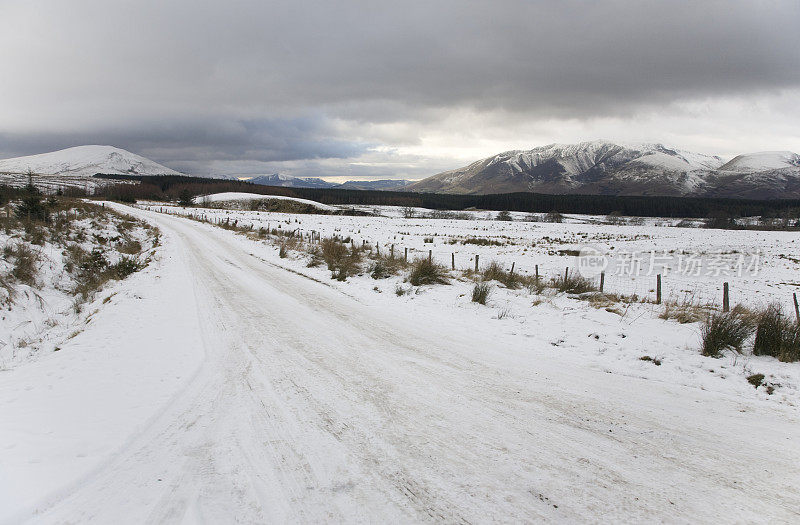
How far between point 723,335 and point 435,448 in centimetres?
575

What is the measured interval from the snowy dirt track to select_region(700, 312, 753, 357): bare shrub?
1.64 metres

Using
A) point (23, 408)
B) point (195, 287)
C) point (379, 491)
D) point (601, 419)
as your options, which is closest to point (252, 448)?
point (379, 491)

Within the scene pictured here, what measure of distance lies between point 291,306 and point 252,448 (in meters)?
5.62

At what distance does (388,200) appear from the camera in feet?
597

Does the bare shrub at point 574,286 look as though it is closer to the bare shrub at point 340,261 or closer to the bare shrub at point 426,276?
the bare shrub at point 426,276

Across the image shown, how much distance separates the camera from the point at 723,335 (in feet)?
19.6

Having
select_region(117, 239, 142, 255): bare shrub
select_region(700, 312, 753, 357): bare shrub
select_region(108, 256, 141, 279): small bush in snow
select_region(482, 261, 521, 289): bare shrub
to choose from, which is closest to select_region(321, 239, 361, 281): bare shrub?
select_region(482, 261, 521, 289): bare shrub

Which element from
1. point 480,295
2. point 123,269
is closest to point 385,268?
point 480,295

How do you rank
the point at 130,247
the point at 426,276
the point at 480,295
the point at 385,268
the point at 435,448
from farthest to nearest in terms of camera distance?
the point at 130,247 → the point at 385,268 → the point at 426,276 → the point at 480,295 → the point at 435,448

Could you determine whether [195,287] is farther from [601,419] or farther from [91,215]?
[91,215]

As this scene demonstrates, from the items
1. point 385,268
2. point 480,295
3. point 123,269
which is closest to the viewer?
point 480,295

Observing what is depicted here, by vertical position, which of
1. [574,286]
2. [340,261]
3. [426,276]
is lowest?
[574,286]

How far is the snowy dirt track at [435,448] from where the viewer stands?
2.65 metres

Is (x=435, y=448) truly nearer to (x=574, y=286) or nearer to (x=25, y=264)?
(x=574, y=286)
